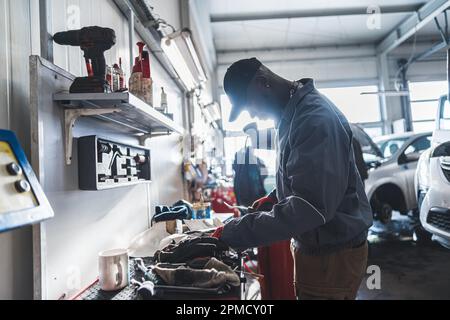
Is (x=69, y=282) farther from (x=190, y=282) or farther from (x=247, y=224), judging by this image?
(x=247, y=224)

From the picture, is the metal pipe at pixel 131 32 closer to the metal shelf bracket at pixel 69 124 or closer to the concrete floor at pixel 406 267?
the metal shelf bracket at pixel 69 124

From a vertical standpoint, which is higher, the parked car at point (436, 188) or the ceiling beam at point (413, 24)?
the ceiling beam at point (413, 24)

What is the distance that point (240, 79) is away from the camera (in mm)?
1143

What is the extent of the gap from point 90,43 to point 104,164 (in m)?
0.42

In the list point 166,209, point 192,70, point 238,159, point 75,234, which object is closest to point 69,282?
point 75,234

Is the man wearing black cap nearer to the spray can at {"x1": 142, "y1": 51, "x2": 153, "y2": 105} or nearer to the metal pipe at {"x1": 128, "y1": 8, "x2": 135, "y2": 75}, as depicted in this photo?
the spray can at {"x1": 142, "y1": 51, "x2": 153, "y2": 105}

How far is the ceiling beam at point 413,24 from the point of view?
505cm

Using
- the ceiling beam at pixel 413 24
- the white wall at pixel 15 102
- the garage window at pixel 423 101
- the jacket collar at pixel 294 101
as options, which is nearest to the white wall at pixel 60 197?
the white wall at pixel 15 102

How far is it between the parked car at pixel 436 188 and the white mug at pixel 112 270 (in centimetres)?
239

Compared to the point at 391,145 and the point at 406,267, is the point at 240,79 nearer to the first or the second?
the point at 406,267

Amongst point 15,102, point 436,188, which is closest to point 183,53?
point 15,102

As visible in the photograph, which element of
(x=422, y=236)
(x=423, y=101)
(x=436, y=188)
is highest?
(x=423, y=101)

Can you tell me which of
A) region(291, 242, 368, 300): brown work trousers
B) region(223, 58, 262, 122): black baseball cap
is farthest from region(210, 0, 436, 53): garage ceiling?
region(291, 242, 368, 300): brown work trousers

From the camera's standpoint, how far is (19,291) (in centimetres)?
77
